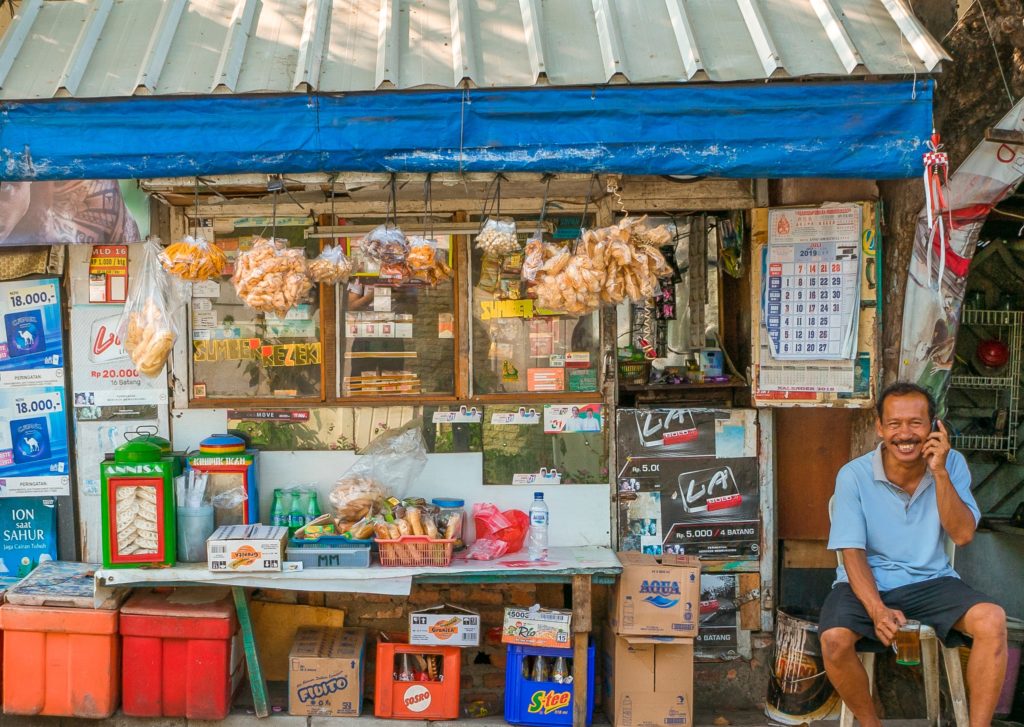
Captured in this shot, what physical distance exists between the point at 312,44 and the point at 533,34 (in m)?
1.16

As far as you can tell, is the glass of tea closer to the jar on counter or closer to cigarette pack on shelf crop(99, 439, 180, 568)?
the jar on counter

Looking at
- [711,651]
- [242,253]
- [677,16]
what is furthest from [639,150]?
[711,651]

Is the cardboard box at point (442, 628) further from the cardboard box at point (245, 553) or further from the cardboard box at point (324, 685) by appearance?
the cardboard box at point (245, 553)

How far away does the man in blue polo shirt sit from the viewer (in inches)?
161

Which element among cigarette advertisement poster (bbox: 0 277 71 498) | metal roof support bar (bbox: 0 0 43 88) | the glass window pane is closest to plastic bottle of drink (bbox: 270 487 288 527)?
the glass window pane

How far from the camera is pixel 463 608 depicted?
546 cm

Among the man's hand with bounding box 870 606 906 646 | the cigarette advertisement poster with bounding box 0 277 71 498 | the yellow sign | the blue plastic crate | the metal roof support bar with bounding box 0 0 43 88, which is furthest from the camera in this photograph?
the yellow sign

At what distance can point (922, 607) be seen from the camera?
4.22 meters

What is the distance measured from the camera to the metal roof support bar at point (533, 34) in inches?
178

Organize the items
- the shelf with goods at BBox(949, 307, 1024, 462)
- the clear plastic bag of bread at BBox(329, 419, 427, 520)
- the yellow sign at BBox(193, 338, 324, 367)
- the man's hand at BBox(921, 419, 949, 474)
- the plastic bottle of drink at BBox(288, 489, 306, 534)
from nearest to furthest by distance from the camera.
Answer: the man's hand at BBox(921, 419, 949, 474), the clear plastic bag of bread at BBox(329, 419, 427, 520), the plastic bottle of drink at BBox(288, 489, 306, 534), the yellow sign at BBox(193, 338, 324, 367), the shelf with goods at BBox(949, 307, 1024, 462)

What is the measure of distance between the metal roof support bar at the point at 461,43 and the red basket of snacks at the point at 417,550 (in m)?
2.48

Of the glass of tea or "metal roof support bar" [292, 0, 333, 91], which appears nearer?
"metal roof support bar" [292, 0, 333, 91]

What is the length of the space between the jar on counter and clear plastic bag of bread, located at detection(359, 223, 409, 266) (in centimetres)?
154

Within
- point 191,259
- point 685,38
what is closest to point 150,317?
point 191,259
